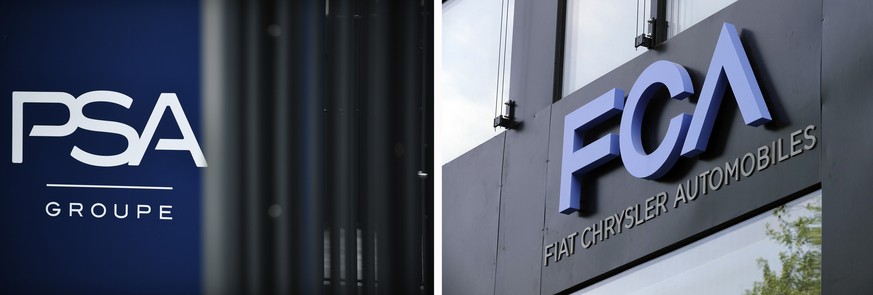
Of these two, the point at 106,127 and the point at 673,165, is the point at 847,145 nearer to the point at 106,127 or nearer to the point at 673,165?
the point at 673,165

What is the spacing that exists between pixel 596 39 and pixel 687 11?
90 cm

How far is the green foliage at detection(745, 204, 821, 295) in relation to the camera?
503 centimetres

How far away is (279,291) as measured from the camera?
133 inches

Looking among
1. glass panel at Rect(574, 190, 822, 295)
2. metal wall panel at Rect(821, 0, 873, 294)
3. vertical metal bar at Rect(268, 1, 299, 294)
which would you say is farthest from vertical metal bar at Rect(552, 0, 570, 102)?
vertical metal bar at Rect(268, 1, 299, 294)

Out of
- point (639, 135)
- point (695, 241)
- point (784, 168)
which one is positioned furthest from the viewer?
point (639, 135)

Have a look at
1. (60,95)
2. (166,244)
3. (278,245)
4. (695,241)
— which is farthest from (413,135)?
(695,241)

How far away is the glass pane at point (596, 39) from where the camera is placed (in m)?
6.68

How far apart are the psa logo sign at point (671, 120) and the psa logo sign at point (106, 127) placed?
2839 mm

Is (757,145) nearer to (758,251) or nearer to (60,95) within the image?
(758,251)

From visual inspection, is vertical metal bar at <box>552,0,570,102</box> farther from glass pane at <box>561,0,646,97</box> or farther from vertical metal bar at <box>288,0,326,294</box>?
vertical metal bar at <box>288,0,326,294</box>

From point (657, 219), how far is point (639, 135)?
1.47ft

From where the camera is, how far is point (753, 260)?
544cm

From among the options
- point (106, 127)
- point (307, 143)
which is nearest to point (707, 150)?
point (307, 143)

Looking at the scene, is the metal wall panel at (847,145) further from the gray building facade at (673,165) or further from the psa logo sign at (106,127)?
the psa logo sign at (106,127)
